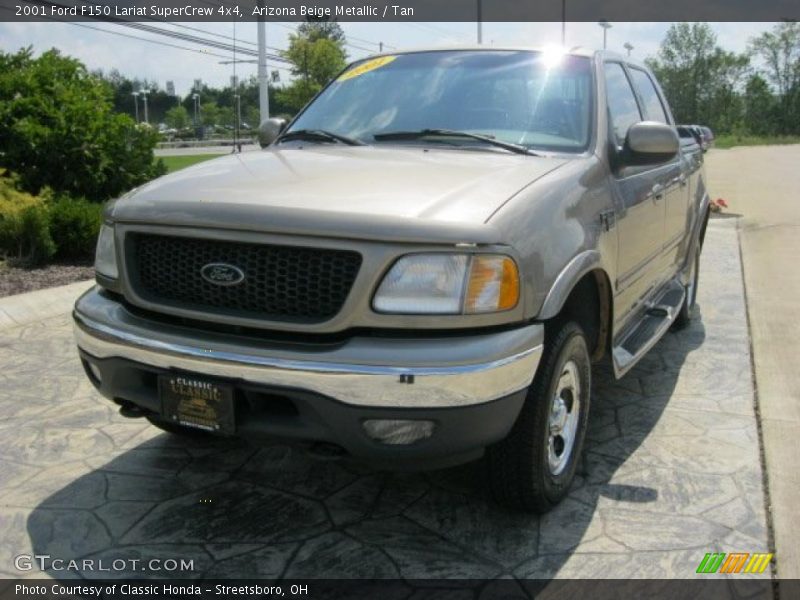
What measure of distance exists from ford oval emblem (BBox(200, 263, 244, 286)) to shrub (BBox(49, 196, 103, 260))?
5.23 meters

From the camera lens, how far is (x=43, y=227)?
7301 millimetres

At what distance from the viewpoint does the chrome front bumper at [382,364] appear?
7.97ft

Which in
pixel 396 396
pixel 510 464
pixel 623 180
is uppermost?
pixel 623 180

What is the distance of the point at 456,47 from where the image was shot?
4184 millimetres

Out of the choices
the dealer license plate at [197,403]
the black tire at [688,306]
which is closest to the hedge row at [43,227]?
the dealer license plate at [197,403]

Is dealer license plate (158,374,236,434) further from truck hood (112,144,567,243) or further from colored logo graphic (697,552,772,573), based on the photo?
colored logo graphic (697,552,772,573)

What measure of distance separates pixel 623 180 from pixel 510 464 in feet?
4.98

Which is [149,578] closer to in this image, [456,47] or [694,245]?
[456,47]

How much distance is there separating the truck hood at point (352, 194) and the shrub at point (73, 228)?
4.70m

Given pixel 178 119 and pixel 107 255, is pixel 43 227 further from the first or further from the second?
pixel 178 119

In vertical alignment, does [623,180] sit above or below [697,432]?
above

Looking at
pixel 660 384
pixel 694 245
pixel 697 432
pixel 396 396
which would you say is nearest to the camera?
pixel 396 396

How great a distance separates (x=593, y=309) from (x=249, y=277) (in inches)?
61.4

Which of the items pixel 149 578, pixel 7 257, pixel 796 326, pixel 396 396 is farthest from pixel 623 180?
pixel 7 257
